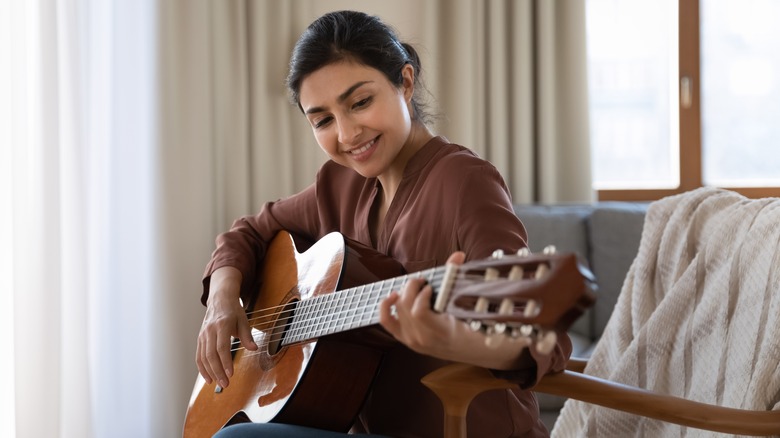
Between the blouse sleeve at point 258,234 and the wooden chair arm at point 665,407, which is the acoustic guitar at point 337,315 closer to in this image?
the blouse sleeve at point 258,234

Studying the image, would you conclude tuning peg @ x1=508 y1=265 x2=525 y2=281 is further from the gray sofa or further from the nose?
the gray sofa

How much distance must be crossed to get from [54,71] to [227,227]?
3.21ft

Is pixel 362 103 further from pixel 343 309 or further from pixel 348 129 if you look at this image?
pixel 343 309

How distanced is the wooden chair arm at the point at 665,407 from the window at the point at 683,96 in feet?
7.71

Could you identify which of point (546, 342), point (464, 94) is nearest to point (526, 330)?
point (546, 342)

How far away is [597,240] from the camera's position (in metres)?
2.90

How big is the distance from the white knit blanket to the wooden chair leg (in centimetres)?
49

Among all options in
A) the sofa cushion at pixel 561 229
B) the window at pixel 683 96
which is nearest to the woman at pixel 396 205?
the sofa cushion at pixel 561 229

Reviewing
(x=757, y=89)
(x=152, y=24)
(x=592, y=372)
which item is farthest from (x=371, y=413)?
(x=757, y=89)

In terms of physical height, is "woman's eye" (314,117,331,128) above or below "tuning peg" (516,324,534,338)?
above

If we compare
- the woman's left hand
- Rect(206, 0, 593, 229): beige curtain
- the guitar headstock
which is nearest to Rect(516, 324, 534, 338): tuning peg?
the guitar headstock

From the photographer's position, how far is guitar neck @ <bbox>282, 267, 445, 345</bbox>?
3.58 ft

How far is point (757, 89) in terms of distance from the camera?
3678mm

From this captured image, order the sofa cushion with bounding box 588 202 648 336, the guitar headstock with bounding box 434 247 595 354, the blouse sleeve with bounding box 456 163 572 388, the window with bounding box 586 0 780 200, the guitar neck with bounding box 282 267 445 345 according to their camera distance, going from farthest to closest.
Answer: the window with bounding box 586 0 780 200, the sofa cushion with bounding box 588 202 648 336, the blouse sleeve with bounding box 456 163 572 388, the guitar neck with bounding box 282 267 445 345, the guitar headstock with bounding box 434 247 595 354
